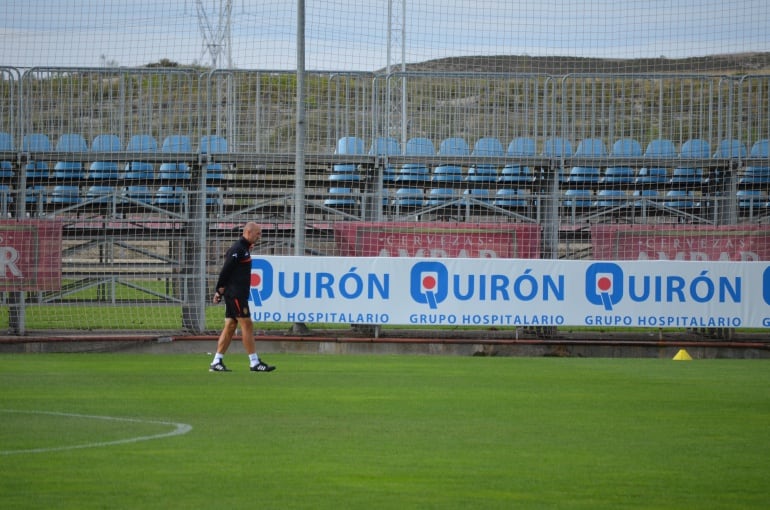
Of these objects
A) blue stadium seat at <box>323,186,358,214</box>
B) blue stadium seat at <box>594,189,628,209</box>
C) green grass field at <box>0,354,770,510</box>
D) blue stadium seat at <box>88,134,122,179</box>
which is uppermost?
blue stadium seat at <box>88,134,122,179</box>

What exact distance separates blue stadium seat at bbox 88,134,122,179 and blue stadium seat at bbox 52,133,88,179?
0.19m

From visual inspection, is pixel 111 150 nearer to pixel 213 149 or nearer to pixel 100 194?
pixel 100 194

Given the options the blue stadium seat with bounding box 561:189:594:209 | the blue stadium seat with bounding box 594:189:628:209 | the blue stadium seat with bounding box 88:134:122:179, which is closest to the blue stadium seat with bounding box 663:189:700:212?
the blue stadium seat with bounding box 594:189:628:209

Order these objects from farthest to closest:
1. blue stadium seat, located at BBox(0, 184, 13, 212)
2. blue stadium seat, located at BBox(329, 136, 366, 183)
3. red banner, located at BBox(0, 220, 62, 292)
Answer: blue stadium seat, located at BBox(329, 136, 366, 183) < blue stadium seat, located at BBox(0, 184, 13, 212) < red banner, located at BBox(0, 220, 62, 292)

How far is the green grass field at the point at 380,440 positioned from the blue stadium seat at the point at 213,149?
6.55m

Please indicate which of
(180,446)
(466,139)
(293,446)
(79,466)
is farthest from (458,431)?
(466,139)

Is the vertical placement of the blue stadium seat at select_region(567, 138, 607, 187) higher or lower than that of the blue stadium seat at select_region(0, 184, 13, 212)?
higher

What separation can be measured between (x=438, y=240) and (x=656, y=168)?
5.45 metres

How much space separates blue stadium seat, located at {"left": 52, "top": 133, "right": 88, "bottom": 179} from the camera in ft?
70.5

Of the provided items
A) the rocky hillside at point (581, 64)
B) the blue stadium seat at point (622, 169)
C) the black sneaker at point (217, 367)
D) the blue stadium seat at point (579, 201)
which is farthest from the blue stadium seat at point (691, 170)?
the black sneaker at point (217, 367)

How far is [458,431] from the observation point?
9883 mm

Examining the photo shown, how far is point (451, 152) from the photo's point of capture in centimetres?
2272

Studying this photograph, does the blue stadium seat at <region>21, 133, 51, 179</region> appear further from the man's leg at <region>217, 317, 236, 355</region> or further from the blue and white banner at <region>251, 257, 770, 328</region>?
the man's leg at <region>217, 317, 236, 355</region>

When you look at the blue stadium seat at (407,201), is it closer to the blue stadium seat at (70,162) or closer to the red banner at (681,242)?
the red banner at (681,242)
